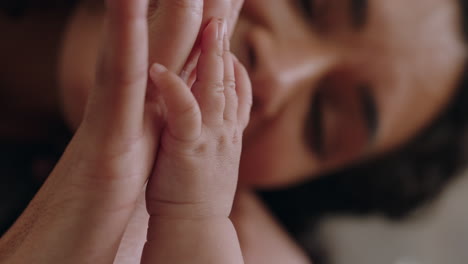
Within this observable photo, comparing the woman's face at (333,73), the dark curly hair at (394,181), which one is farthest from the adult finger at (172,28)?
the dark curly hair at (394,181)

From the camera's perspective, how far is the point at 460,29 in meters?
0.66

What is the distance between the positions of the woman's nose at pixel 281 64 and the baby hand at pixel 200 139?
8.7 inches

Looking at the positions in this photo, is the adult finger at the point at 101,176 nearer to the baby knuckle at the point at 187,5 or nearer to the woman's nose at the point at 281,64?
the baby knuckle at the point at 187,5

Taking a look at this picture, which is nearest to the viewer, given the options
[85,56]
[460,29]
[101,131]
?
[101,131]

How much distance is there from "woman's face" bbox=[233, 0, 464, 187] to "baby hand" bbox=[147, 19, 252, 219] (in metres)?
0.22

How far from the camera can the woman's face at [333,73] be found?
0.56 meters

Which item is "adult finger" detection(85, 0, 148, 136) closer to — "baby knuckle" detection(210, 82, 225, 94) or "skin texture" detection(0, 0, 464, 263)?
"baby knuckle" detection(210, 82, 225, 94)

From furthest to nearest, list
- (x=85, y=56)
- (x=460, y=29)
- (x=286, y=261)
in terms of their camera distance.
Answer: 1. (x=286, y=261)
2. (x=460, y=29)
3. (x=85, y=56)

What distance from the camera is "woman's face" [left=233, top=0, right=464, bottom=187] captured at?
1.86 ft

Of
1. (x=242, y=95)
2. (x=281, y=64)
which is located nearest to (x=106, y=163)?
(x=242, y=95)

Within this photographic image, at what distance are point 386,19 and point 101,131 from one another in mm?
423

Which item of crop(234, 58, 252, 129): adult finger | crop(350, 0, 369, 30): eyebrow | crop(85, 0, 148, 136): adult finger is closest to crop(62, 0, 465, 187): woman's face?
crop(350, 0, 369, 30): eyebrow

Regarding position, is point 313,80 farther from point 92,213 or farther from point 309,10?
point 92,213

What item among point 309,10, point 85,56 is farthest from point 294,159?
point 85,56
